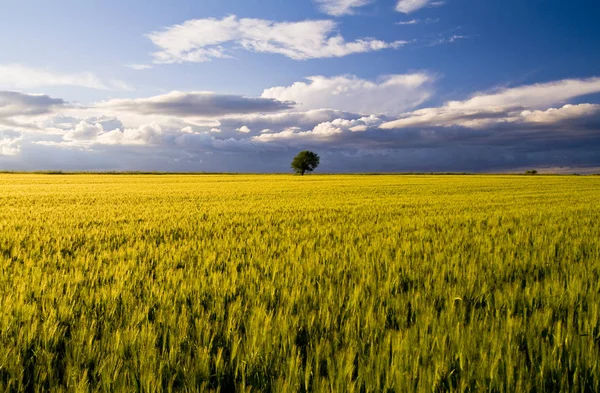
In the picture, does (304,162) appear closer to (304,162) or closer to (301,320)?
(304,162)

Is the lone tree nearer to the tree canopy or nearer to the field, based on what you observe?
the tree canopy

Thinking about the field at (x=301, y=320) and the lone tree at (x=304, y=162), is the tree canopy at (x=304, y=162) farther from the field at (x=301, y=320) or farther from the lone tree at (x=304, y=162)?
the field at (x=301, y=320)

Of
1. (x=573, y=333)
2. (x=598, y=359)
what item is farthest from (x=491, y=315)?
(x=598, y=359)

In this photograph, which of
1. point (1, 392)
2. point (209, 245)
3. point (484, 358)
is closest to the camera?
point (1, 392)

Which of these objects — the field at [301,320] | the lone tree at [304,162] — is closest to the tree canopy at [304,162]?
the lone tree at [304,162]

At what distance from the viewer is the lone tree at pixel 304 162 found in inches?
4651

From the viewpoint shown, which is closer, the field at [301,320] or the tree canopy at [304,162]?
the field at [301,320]

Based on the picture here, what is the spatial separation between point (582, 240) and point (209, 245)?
7.00 m

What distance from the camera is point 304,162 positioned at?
387 feet

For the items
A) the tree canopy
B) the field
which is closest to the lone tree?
the tree canopy

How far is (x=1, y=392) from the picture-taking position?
1.91 m

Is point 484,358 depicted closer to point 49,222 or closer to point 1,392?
point 1,392

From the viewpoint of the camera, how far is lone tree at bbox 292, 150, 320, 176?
118 meters

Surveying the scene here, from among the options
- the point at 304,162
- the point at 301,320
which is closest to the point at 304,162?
the point at 304,162
